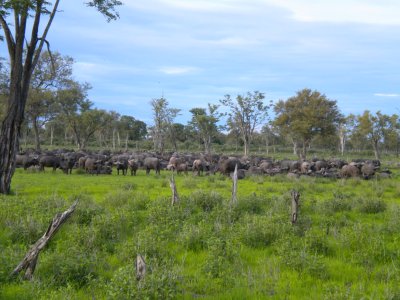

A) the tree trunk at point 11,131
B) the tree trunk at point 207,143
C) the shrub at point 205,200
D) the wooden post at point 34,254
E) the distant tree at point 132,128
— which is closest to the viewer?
the wooden post at point 34,254

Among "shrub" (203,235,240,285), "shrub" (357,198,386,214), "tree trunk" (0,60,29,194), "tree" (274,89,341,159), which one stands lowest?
"shrub" (203,235,240,285)

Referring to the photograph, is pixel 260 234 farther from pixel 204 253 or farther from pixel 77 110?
pixel 77 110

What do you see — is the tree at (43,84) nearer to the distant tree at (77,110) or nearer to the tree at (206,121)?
the distant tree at (77,110)

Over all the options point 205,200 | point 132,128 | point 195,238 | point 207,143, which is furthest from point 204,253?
point 132,128

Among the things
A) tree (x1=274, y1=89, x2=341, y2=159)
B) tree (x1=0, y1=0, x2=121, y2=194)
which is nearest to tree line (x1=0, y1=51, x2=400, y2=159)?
tree (x1=274, y1=89, x2=341, y2=159)

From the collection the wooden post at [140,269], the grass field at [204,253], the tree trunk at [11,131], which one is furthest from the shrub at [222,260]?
the tree trunk at [11,131]

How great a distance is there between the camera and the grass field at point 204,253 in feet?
20.9

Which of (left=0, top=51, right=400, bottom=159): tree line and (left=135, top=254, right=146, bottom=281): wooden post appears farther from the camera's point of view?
(left=0, top=51, right=400, bottom=159): tree line

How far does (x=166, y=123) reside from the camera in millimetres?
72000

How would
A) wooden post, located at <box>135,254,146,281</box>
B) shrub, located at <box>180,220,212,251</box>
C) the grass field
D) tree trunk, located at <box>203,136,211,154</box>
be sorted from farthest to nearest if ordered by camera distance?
tree trunk, located at <box>203,136,211,154</box>
shrub, located at <box>180,220,212,251</box>
the grass field
wooden post, located at <box>135,254,146,281</box>

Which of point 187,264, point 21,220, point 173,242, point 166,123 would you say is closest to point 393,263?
point 187,264

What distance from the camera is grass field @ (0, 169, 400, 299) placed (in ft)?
20.9

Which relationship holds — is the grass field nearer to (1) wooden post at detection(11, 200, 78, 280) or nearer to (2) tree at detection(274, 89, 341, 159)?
(1) wooden post at detection(11, 200, 78, 280)

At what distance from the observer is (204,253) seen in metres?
8.76
